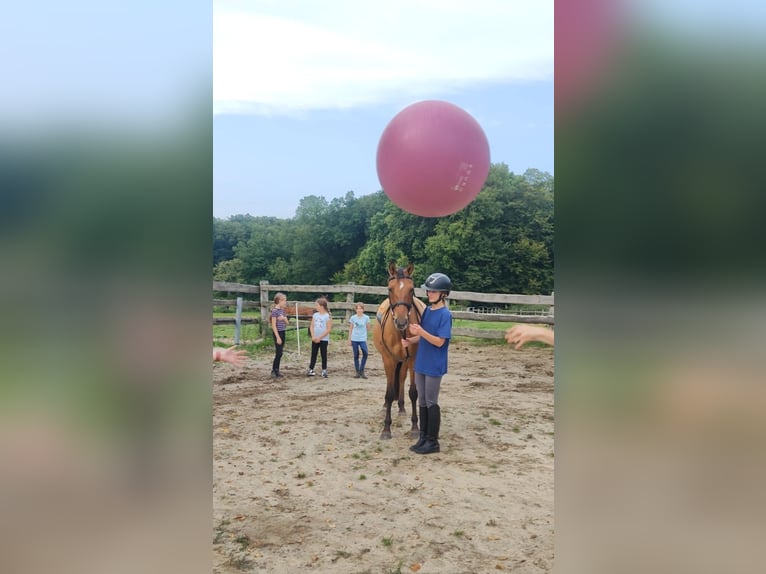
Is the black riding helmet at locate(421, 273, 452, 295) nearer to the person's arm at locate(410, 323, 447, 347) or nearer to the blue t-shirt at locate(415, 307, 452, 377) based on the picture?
the blue t-shirt at locate(415, 307, 452, 377)

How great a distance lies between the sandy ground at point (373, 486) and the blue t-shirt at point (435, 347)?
88 centimetres

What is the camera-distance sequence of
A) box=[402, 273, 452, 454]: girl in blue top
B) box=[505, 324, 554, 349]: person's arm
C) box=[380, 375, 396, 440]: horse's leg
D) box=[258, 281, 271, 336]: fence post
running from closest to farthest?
box=[505, 324, 554, 349]: person's arm < box=[402, 273, 452, 454]: girl in blue top < box=[380, 375, 396, 440]: horse's leg < box=[258, 281, 271, 336]: fence post

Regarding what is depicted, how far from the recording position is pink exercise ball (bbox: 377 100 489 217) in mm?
3895

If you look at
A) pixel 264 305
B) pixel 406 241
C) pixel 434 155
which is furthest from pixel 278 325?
pixel 406 241

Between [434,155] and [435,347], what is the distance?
194 centimetres

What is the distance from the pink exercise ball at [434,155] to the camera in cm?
389

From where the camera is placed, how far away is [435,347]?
5109 millimetres

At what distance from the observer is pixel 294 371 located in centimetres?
1022

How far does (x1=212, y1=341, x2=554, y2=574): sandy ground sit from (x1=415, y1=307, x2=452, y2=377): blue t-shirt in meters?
0.88

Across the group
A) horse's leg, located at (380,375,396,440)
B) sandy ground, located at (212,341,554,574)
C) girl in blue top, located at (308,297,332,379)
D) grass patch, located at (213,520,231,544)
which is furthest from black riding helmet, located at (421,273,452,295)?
girl in blue top, located at (308,297,332,379)
